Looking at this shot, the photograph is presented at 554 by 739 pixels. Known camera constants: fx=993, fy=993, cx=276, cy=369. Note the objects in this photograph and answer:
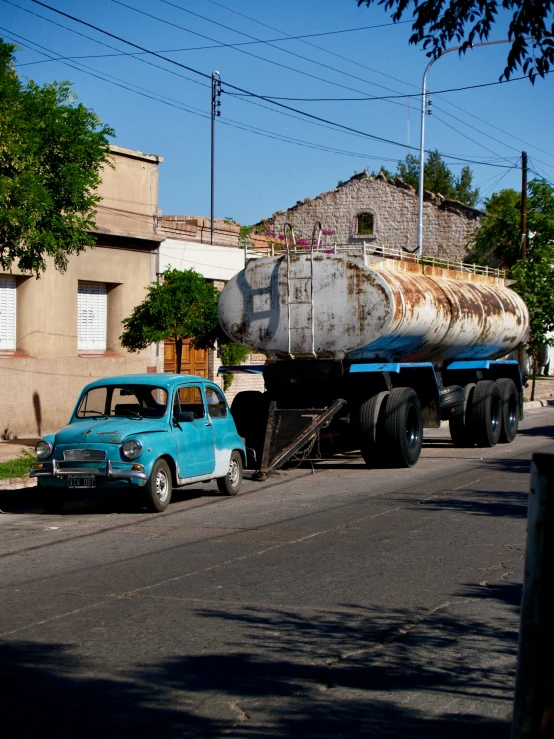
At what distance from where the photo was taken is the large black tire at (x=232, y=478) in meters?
13.2

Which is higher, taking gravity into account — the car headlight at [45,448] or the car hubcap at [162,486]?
the car headlight at [45,448]

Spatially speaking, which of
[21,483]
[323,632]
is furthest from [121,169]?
[323,632]

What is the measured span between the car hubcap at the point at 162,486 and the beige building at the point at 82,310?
826 cm

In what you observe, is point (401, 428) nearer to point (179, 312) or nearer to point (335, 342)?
point (335, 342)

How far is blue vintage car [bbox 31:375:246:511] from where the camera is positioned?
36.9 feet

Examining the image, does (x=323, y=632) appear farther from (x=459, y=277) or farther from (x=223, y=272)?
(x=223, y=272)

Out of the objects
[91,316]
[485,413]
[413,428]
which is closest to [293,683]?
[413,428]

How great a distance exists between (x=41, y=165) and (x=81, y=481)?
4678 millimetres

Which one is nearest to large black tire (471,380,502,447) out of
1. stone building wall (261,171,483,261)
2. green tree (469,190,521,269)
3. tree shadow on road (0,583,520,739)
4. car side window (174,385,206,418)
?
car side window (174,385,206,418)

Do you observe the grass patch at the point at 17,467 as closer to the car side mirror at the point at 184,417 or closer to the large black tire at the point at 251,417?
the car side mirror at the point at 184,417

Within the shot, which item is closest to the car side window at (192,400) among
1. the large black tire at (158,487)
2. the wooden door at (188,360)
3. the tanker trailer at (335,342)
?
the large black tire at (158,487)

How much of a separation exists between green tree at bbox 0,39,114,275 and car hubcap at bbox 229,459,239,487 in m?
3.75

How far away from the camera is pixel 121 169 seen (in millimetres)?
22359

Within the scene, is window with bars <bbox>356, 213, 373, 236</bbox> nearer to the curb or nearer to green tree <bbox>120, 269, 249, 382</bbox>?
the curb
